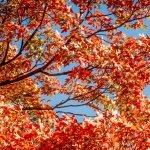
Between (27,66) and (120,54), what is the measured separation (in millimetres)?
4770

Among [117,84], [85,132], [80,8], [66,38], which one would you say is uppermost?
[80,8]

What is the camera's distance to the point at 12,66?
44.3ft

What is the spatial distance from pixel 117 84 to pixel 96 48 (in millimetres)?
1453

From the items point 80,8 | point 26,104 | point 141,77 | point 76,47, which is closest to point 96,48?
point 76,47

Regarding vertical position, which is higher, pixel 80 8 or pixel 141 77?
pixel 80 8

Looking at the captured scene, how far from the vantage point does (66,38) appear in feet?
34.1

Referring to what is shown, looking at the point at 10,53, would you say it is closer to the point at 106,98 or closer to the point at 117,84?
the point at 106,98

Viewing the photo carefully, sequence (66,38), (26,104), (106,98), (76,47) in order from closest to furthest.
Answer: (76,47), (66,38), (106,98), (26,104)

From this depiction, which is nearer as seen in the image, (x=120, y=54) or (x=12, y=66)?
(x=120, y=54)

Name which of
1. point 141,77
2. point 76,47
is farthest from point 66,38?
point 141,77

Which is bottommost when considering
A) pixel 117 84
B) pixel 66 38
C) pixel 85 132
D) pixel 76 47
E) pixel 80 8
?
pixel 85 132

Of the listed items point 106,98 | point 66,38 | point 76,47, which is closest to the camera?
point 76,47

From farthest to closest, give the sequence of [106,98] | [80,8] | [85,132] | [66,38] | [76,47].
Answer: [106,98] < [80,8] < [66,38] < [76,47] < [85,132]

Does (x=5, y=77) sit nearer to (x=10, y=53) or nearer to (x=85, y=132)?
(x=10, y=53)
